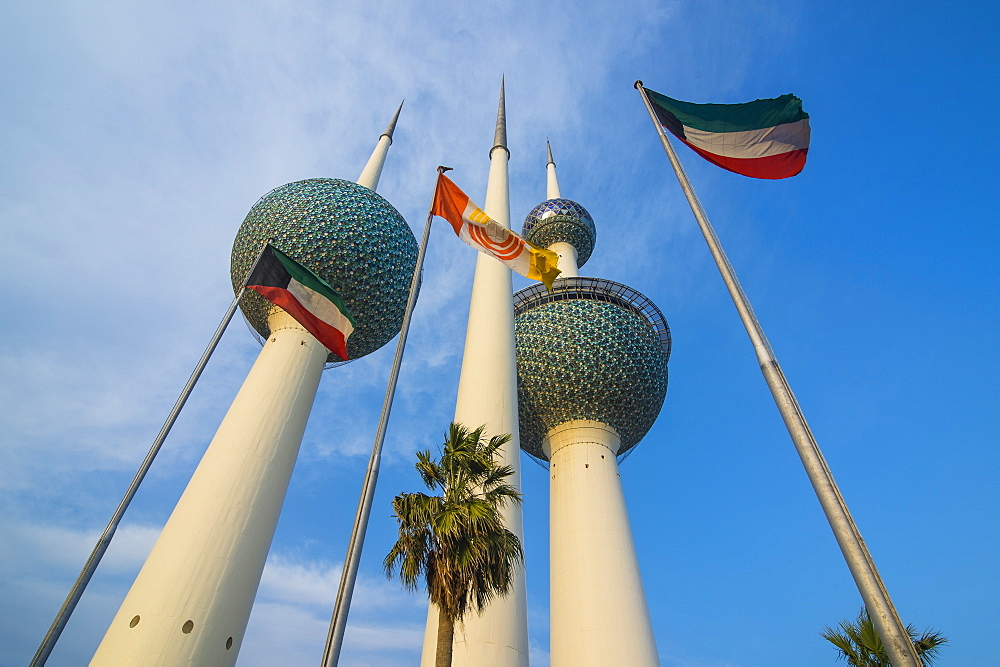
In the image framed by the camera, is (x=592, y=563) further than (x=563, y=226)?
No

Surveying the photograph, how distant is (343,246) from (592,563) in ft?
59.3

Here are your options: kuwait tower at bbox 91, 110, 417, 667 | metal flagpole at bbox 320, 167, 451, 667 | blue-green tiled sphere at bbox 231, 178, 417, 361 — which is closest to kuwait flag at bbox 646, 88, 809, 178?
metal flagpole at bbox 320, 167, 451, 667

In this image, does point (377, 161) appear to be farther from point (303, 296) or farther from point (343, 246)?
point (303, 296)

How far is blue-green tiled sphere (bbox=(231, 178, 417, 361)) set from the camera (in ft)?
86.2

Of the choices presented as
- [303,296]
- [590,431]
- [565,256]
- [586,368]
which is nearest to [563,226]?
[565,256]

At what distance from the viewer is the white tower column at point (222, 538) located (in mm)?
15531

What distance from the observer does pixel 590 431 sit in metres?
31.5

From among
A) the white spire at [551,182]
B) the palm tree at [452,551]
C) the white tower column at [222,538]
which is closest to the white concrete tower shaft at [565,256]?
the white spire at [551,182]

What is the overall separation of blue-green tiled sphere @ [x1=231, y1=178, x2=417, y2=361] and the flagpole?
1975cm

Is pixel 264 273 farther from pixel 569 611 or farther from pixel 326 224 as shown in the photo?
pixel 569 611

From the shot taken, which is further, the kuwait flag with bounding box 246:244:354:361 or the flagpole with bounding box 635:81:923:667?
the kuwait flag with bounding box 246:244:354:361

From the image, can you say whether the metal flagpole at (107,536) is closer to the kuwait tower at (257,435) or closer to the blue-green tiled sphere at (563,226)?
the kuwait tower at (257,435)

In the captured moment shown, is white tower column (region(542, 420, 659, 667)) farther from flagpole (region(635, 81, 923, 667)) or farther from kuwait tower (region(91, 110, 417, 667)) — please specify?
flagpole (region(635, 81, 923, 667))

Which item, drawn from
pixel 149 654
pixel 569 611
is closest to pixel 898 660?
pixel 149 654
